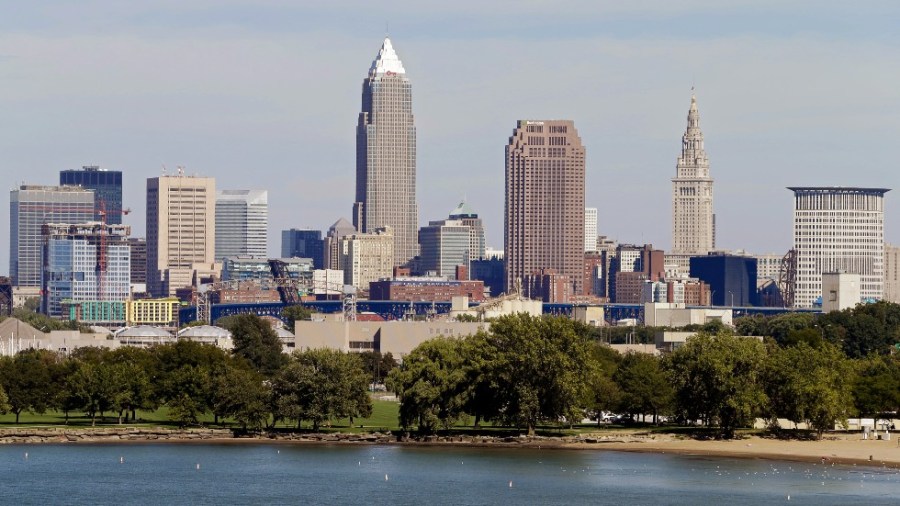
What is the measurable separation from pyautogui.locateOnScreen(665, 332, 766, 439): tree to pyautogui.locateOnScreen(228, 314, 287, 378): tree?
156 feet

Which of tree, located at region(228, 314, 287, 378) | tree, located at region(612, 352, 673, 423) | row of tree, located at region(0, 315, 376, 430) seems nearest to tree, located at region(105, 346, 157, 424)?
row of tree, located at region(0, 315, 376, 430)

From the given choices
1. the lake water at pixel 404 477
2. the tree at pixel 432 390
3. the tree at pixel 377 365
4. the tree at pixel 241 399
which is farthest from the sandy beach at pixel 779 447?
the tree at pixel 377 365

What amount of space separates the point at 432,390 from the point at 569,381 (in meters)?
8.87

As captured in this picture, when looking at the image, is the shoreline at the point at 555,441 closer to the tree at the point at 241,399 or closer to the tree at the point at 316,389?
the tree at the point at 241,399

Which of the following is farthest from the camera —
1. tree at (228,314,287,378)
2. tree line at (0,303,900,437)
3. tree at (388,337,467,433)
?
tree at (228,314,287,378)

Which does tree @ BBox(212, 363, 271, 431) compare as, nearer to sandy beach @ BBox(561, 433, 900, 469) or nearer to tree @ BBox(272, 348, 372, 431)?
tree @ BBox(272, 348, 372, 431)

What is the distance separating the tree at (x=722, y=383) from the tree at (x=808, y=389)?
47.1 inches

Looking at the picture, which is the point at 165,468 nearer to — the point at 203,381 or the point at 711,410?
the point at 203,381

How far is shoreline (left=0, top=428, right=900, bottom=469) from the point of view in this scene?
12075 cm

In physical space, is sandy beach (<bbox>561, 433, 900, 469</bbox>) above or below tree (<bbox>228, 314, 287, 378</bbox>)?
below

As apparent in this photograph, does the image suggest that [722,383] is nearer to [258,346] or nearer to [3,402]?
[3,402]

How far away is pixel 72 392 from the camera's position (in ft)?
439

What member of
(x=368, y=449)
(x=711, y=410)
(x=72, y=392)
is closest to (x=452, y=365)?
(x=368, y=449)

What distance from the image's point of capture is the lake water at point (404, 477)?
102m
